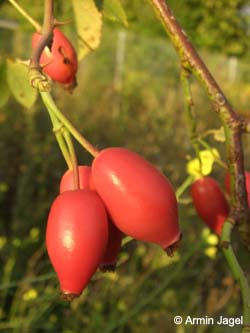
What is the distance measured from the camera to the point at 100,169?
0.46 meters

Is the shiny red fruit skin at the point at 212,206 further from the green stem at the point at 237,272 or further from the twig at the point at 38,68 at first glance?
the twig at the point at 38,68

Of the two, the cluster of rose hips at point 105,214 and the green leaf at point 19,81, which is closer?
the cluster of rose hips at point 105,214

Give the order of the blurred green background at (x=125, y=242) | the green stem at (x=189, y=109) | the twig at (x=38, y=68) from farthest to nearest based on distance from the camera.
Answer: the blurred green background at (x=125, y=242) → the green stem at (x=189, y=109) → the twig at (x=38, y=68)

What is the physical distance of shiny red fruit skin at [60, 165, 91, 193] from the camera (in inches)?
18.8

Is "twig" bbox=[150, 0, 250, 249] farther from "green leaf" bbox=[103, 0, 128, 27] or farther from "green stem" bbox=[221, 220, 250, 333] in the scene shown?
"green leaf" bbox=[103, 0, 128, 27]

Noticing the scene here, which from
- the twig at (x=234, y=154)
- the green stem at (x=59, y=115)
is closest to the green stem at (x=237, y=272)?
the twig at (x=234, y=154)

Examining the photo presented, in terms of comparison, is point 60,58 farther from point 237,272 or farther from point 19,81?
point 237,272

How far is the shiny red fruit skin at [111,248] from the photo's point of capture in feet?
1.59

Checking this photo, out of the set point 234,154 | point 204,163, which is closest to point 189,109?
point 204,163

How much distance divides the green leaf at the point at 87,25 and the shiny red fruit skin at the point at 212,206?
0.66 feet

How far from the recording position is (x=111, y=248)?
493 mm

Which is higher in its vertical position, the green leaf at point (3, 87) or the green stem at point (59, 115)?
the green stem at point (59, 115)

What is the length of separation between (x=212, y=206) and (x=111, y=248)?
Answer: 0.16 m

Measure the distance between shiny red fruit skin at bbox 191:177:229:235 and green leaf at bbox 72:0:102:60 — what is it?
0.20 m
